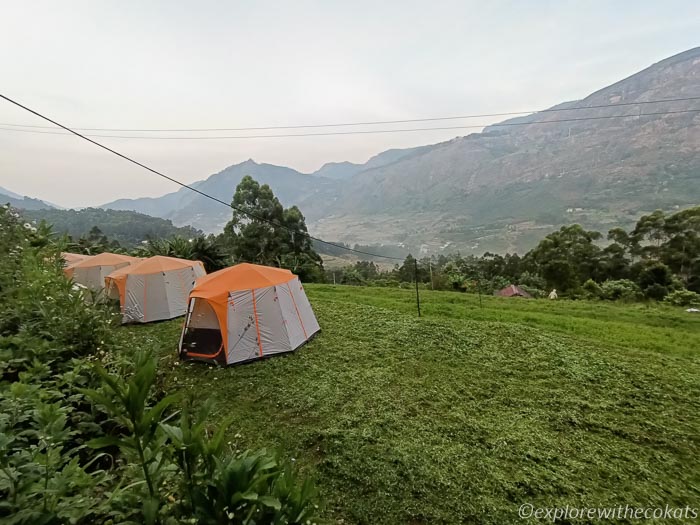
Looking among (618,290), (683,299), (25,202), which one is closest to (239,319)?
(683,299)

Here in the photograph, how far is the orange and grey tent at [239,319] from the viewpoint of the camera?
6258 millimetres

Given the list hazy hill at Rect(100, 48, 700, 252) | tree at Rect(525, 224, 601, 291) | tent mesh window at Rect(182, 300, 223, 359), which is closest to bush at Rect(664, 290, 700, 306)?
tree at Rect(525, 224, 601, 291)

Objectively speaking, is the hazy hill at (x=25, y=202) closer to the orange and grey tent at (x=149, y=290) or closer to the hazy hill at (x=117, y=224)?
the hazy hill at (x=117, y=224)

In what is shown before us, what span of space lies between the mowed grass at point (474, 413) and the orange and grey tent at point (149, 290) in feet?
5.92

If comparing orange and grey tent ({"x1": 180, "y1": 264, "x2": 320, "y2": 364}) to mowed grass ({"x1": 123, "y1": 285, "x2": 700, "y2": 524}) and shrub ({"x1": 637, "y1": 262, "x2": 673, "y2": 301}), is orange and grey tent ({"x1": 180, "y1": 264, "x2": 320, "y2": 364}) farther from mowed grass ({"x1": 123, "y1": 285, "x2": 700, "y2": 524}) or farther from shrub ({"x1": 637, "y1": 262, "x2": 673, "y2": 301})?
shrub ({"x1": 637, "y1": 262, "x2": 673, "y2": 301})

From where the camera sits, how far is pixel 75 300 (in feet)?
11.7

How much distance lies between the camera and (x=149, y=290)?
30.5 feet

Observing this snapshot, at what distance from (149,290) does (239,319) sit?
4.69 metres

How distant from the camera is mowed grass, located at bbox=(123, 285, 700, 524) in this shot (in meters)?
3.11

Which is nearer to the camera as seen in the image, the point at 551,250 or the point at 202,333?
the point at 202,333

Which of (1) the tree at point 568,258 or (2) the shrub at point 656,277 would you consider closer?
(2) the shrub at point 656,277

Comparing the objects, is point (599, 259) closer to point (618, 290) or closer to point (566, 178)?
point (618, 290)

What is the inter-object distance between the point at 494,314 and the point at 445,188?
180070 millimetres

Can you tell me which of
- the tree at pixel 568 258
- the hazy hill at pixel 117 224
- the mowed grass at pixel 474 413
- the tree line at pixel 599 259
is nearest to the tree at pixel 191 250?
the tree line at pixel 599 259
